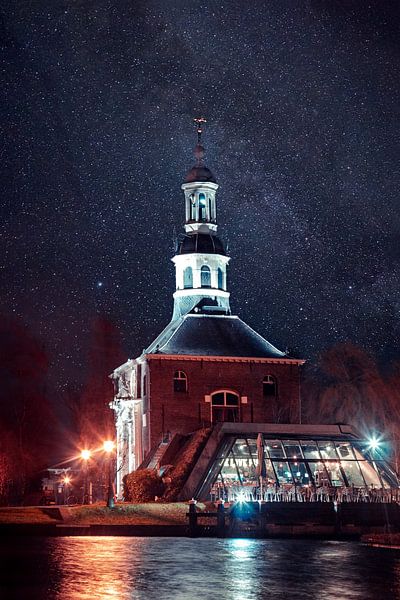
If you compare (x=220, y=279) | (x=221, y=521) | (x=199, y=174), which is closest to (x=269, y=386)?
(x=220, y=279)

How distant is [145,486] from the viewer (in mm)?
52844

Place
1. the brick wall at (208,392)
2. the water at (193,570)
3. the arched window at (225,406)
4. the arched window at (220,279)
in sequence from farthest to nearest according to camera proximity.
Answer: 1. the arched window at (220,279)
2. the arched window at (225,406)
3. the brick wall at (208,392)
4. the water at (193,570)

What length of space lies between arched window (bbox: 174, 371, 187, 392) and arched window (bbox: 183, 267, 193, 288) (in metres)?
8.96

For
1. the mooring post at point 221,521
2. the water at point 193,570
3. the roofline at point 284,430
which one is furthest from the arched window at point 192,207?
the water at point 193,570

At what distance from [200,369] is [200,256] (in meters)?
9.72

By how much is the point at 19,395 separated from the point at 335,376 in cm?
2412

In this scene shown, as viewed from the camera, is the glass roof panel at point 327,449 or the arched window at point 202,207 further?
the arched window at point 202,207

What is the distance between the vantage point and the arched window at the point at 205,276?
68.8 metres

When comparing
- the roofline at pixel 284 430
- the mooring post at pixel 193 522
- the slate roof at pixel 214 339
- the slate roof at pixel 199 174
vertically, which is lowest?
the mooring post at pixel 193 522

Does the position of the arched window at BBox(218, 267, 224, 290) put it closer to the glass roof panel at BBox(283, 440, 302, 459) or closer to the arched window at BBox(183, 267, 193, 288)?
→ the arched window at BBox(183, 267, 193, 288)

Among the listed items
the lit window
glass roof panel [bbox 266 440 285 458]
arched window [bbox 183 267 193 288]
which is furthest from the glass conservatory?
arched window [bbox 183 267 193 288]

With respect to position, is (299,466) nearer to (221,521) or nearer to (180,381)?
(221,521)

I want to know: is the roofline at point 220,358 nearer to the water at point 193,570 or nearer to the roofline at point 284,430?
the roofline at point 284,430

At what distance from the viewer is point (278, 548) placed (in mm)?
33469
